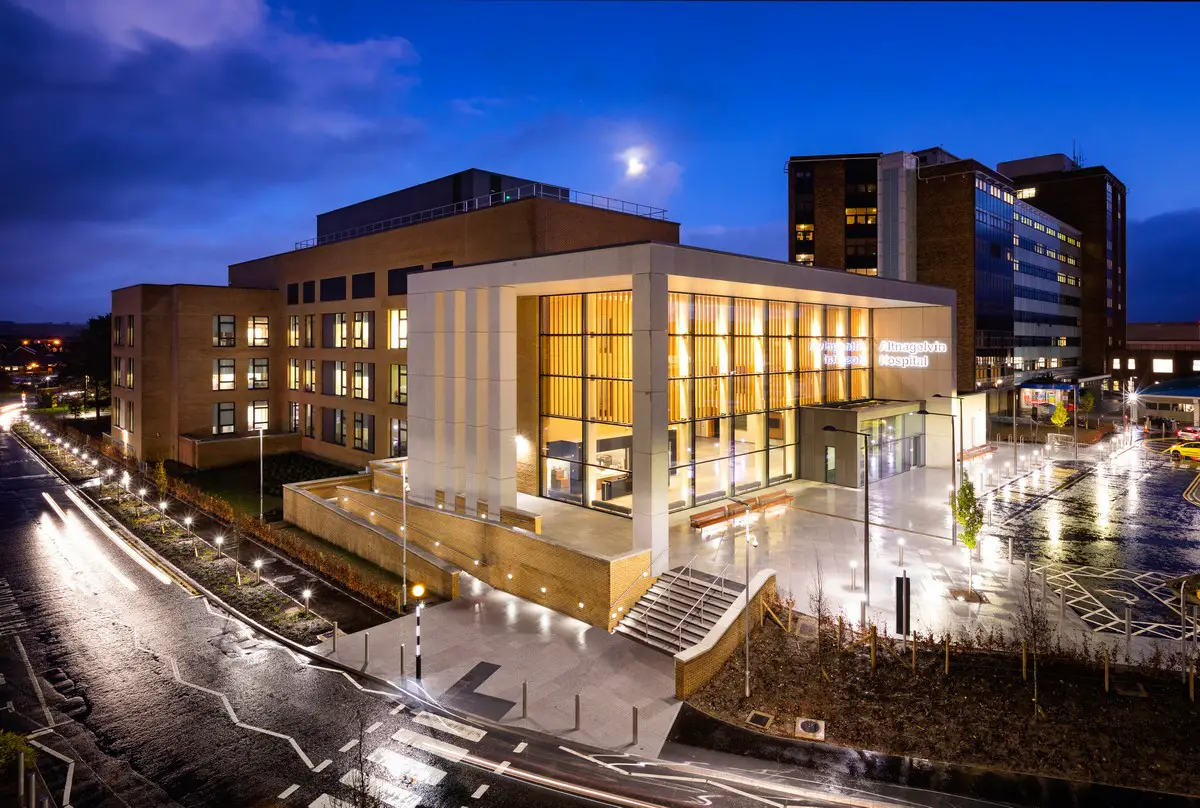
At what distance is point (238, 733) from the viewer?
15.4 metres

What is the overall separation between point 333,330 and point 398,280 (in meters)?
10.5

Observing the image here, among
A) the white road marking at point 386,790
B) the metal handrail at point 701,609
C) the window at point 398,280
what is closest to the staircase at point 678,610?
the metal handrail at point 701,609

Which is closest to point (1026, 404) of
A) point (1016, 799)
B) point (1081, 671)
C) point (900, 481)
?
point (900, 481)

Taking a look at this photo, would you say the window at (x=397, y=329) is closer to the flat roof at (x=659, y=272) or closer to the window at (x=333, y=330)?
the window at (x=333, y=330)

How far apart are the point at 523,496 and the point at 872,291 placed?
Answer: 21743mm

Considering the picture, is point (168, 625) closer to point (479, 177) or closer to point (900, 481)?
point (479, 177)

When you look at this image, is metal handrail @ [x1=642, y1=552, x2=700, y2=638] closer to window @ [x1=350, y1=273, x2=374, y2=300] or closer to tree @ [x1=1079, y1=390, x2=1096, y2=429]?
window @ [x1=350, y1=273, x2=374, y2=300]

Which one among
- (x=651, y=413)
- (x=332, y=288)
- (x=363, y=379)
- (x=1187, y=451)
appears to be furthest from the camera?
(x=332, y=288)

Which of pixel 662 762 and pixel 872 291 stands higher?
pixel 872 291

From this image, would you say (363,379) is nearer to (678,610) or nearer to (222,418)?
(222,418)

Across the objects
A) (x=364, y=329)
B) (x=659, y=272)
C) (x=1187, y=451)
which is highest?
(x=364, y=329)

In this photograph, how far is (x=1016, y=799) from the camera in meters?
12.8

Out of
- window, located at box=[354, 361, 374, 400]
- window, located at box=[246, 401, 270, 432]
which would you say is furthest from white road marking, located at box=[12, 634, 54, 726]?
window, located at box=[246, 401, 270, 432]

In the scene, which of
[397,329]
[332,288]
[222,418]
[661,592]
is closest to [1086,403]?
[661,592]
